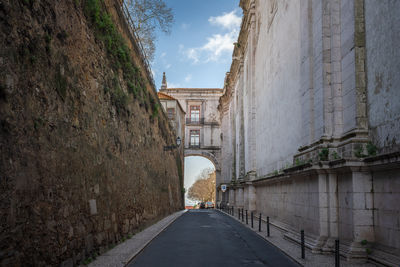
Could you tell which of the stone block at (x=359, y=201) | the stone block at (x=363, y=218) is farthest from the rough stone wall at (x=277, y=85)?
the stone block at (x=363, y=218)

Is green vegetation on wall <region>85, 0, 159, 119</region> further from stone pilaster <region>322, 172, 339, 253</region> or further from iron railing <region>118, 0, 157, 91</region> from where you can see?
stone pilaster <region>322, 172, 339, 253</region>

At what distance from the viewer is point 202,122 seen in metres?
50.8

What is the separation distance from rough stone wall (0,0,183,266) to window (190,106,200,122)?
3899cm

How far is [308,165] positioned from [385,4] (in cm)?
428

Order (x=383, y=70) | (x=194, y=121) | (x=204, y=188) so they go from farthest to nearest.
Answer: (x=204, y=188), (x=194, y=121), (x=383, y=70)

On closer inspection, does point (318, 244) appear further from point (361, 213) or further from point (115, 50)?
point (115, 50)

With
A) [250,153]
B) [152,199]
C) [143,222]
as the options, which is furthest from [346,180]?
[250,153]

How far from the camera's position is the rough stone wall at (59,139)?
488 cm

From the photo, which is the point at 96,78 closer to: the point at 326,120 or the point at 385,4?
the point at 326,120

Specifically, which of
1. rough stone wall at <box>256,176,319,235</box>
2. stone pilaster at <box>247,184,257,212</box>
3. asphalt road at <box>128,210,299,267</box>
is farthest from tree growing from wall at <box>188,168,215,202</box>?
asphalt road at <box>128,210,299,267</box>

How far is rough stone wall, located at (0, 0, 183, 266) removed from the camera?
16.0ft

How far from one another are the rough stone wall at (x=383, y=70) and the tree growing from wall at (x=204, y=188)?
7057 cm

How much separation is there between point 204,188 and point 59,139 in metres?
80.5

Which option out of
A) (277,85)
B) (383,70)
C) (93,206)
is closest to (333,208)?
(383,70)
